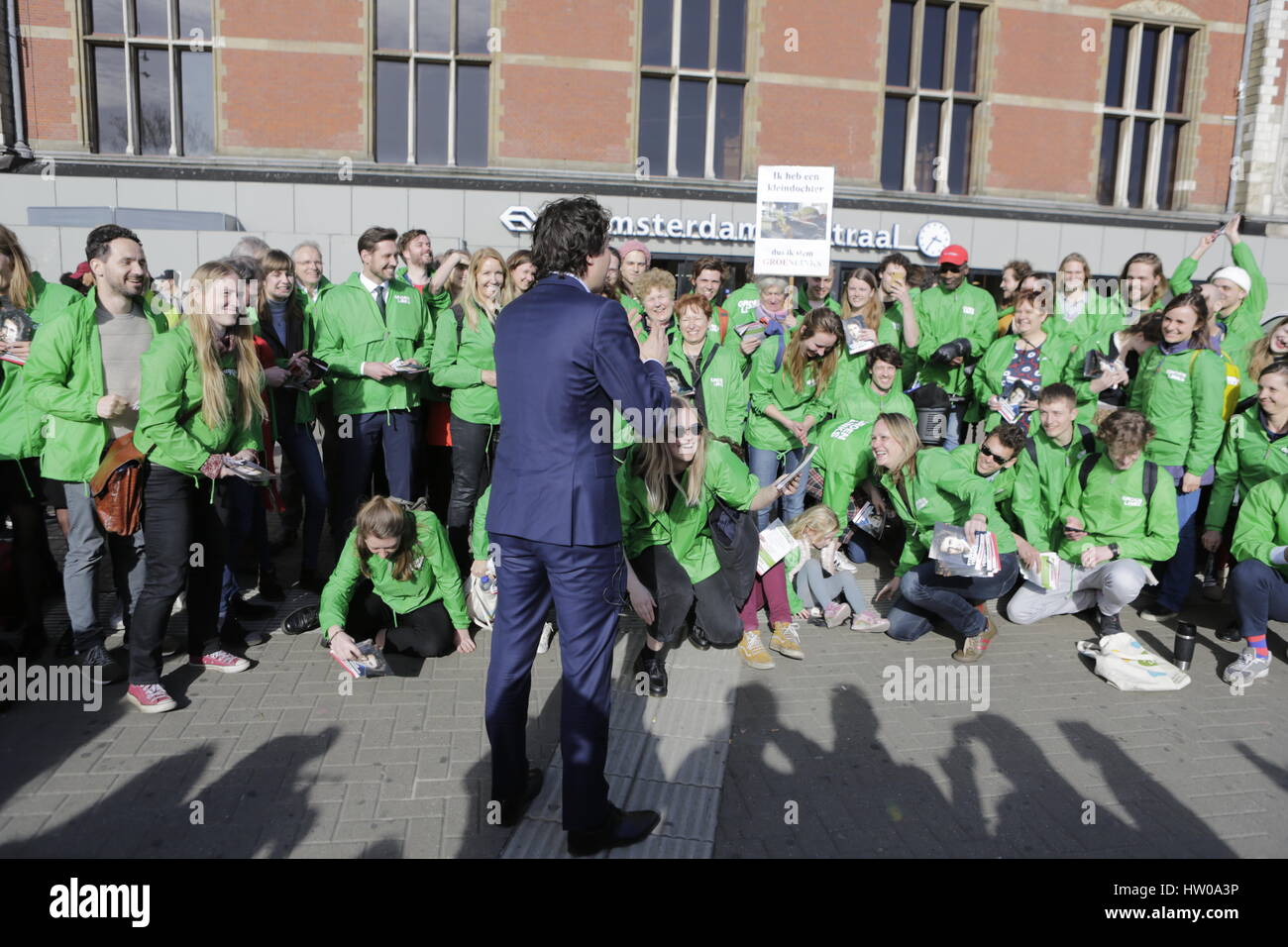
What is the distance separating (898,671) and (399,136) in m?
11.1

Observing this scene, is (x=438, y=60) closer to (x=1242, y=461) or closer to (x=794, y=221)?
(x=794, y=221)

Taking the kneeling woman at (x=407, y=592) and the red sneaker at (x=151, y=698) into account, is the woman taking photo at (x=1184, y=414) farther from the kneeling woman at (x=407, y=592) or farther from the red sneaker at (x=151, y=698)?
the red sneaker at (x=151, y=698)

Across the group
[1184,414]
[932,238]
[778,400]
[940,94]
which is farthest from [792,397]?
[940,94]

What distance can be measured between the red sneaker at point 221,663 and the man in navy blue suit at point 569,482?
2119 millimetres

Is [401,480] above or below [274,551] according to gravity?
above

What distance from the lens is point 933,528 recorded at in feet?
16.4

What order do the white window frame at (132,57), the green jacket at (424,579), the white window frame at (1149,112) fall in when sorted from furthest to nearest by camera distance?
the white window frame at (1149,112)
the white window frame at (132,57)
the green jacket at (424,579)

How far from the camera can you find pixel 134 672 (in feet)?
13.1

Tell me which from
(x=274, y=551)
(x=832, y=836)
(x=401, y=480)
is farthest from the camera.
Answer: (x=274, y=551)

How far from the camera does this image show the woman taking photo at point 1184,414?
17.4 ft

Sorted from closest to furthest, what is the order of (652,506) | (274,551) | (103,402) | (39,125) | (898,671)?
(103,402) → (652,506) → (898,671) → (274,551) → (39,125)

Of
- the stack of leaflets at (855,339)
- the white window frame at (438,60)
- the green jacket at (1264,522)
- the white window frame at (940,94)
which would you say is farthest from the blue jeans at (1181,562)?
the white window frame at (438,60)
